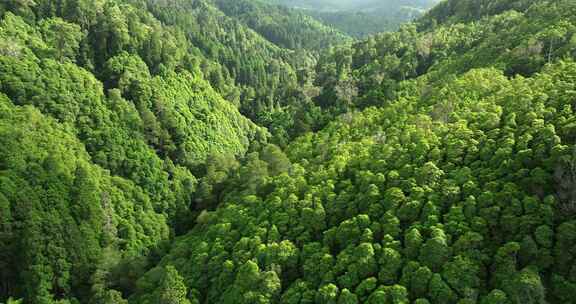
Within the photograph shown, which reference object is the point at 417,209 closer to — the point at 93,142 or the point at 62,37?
the point at 93,142

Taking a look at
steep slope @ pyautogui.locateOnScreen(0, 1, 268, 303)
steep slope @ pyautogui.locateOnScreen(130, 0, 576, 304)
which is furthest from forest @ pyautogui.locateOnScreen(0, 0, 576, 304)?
steep slope @ pyautogui.locateOnScreen(0, 1, 268, 303)

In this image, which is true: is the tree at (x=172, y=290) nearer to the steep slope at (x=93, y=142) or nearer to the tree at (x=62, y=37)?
the steep slope at (x=93, y=142)

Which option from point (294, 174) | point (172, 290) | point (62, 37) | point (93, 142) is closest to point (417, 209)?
point (294, 174)

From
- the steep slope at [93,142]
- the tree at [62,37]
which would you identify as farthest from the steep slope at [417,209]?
the tree at [62,37]

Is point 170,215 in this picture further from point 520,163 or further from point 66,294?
point 520,163

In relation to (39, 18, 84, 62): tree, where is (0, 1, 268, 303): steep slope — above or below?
below

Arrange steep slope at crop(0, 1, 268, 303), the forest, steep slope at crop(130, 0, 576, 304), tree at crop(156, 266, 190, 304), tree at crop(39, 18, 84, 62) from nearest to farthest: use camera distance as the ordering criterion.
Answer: steep slope at crop(130, 0, 576, 304) → the forest → tree at crop(156, 266, 190, 304) → steep slope at crop(0, 1, 268, 303) → tree at crop(39, 18, 84, 62)

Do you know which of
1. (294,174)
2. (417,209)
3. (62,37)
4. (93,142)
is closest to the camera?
(417,209)

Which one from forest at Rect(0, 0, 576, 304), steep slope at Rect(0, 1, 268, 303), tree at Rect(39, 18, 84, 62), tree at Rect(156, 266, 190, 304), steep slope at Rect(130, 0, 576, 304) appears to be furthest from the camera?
tree at Rect(39, 18, 84, 62)

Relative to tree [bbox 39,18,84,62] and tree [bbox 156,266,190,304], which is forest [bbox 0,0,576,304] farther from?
tree [bbox 39,18,84,62]
